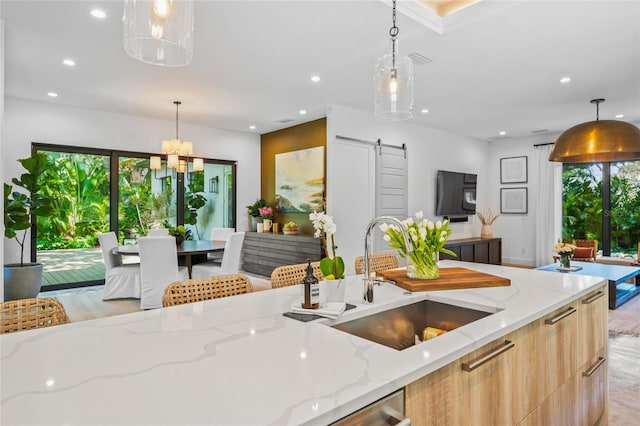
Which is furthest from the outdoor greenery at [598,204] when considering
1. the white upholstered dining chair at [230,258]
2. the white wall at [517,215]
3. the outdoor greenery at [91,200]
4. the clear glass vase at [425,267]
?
the outdoor greenery at [91,200]

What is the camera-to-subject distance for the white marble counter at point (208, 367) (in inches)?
28.1

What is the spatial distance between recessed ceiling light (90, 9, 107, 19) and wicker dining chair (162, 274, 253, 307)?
7.70 ft

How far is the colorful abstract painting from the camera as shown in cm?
601

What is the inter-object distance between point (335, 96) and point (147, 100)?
97.2 inches

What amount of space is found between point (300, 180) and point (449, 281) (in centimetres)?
464

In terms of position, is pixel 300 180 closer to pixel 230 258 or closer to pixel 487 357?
pixel 230 258

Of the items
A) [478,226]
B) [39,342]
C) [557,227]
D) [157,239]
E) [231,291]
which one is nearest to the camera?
[39,342]

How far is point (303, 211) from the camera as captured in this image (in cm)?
632

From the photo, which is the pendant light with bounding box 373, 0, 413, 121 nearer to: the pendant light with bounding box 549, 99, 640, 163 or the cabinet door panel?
the cabinet door panel

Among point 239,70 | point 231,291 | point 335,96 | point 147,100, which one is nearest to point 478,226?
point 335,96

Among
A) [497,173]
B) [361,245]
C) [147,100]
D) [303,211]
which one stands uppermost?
[147,100]

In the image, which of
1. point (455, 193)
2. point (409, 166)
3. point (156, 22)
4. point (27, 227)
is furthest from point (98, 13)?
point (455, 193)

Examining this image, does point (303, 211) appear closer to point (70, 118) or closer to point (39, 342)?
point (70, 118)

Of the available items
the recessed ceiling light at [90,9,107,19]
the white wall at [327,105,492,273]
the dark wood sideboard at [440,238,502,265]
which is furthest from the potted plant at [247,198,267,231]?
the recessed ceiling light at [90,9,107,19]
